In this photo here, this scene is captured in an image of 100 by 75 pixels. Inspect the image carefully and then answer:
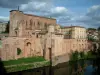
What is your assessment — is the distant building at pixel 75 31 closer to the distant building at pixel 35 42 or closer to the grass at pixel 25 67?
the distant building at pixel 35 42

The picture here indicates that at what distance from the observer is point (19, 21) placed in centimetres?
2605

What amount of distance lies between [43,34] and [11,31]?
748 cm

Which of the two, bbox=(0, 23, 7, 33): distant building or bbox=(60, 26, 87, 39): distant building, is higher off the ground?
bbox=(0, 23, 7, 33): distant building

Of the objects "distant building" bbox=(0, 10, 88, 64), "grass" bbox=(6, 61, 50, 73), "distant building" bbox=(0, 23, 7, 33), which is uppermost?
"distant building" bbox=(0, 23, 7, 33)

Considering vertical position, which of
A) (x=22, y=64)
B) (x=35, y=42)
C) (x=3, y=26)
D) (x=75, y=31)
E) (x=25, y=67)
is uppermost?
(x=3, y=26)

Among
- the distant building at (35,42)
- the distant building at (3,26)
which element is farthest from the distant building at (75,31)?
the distant building at (3,26)

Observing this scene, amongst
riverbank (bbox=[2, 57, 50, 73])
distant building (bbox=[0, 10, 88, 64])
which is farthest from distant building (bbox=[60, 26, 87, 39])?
riverbank (bbox=[2, 57, 50, 73])

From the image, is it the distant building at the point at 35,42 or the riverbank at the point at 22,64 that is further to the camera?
the distant building at the point at 35,42

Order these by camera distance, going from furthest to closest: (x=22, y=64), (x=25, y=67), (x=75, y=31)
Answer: (x=75, y=31)
(x=25, y=67)
(x=22, y=64)

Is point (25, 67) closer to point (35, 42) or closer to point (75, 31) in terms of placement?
point (35, 42)

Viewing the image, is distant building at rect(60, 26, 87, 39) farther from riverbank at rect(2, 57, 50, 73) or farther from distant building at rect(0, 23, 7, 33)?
riverbank at rect(2, 57, 50, 73)

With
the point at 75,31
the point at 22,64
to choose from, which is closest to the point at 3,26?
the point at 75,31

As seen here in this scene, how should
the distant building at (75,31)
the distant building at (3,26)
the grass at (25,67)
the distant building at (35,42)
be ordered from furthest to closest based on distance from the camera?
the distant building at (75,31)
the distant building at (3,26)
the distant building at (35,42)
the grass at (25,67)

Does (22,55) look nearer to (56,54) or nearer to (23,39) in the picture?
(23,39)
